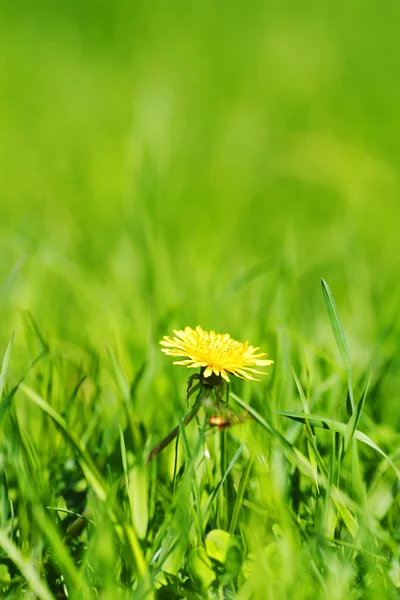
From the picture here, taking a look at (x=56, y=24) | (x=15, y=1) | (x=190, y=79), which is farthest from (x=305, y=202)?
(x=15, y=1)

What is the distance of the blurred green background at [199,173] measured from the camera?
7.43ft

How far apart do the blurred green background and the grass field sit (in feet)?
0.05

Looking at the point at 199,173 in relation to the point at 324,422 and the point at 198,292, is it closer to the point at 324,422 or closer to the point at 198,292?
the point at 198,292

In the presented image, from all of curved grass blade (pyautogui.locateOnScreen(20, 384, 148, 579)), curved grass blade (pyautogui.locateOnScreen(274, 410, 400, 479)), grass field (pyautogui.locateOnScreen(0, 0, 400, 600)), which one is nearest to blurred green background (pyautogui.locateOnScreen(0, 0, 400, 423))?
grass field (pyautogui.locateOnScreen(0, 0, 400, 600))

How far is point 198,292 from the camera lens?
234 centimetres

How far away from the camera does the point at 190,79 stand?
4.80 m

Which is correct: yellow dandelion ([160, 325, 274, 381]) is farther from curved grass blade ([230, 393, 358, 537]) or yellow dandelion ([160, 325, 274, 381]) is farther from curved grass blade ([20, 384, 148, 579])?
curved grass blade ([20, 384, 148, 579])

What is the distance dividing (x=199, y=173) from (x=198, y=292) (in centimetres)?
145

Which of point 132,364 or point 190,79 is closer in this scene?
point 132,364

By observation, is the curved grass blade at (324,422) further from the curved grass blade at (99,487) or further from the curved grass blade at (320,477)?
the curved grass blade at (99,487)

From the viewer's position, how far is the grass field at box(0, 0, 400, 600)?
1.20m

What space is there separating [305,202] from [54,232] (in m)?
1.18

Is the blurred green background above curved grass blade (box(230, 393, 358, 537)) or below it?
above

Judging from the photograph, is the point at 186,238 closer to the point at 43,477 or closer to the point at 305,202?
the point at 305,202
